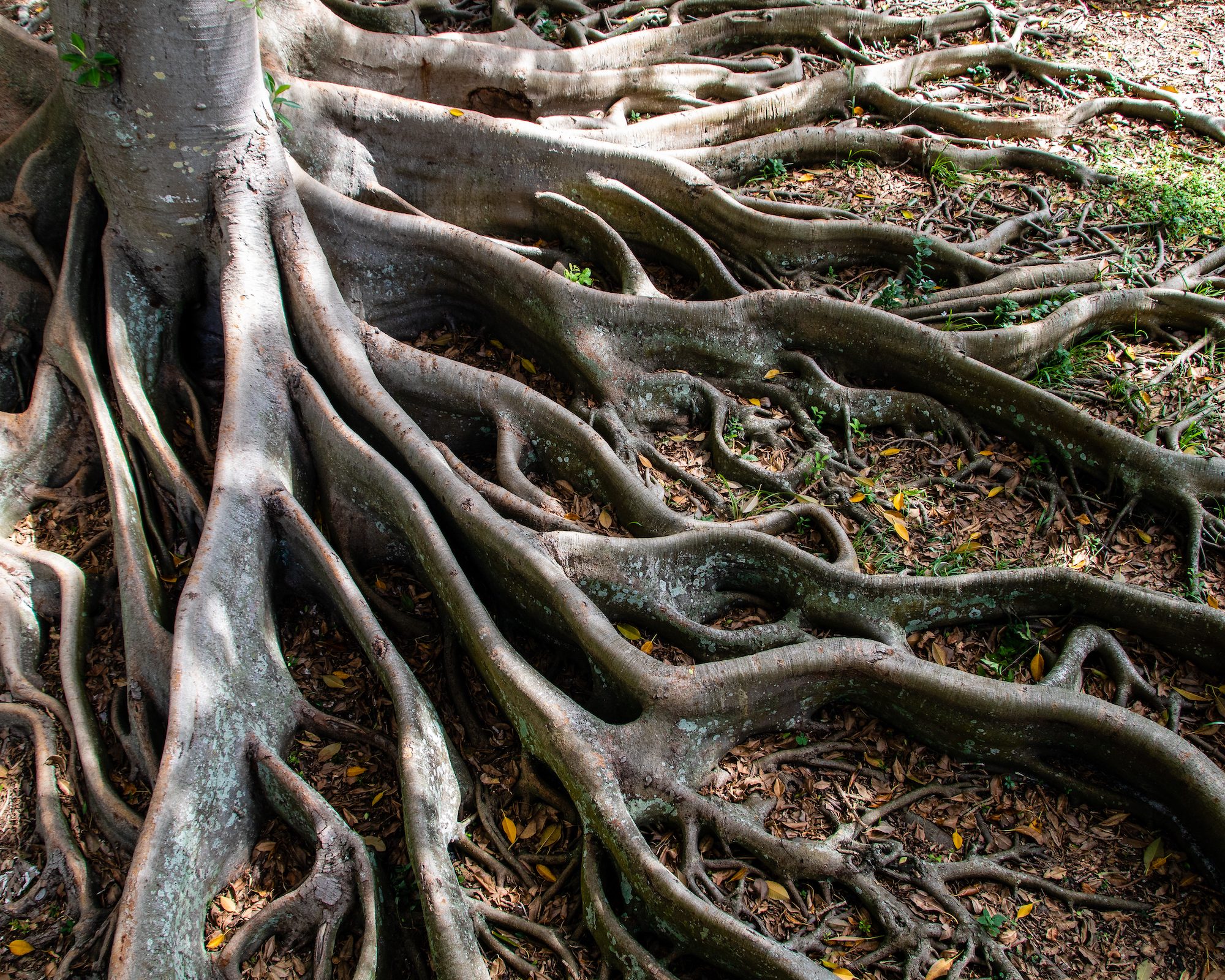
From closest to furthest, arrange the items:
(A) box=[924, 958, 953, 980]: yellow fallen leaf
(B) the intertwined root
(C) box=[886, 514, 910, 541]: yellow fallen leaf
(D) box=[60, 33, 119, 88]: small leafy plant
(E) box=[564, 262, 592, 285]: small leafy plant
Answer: (A) box=[924, 958, 953, 980]: yellow fallen leaf, (B) the intertwined root, (D) box=[60, 33, 119, 88]: small leafy plant, (C) box=[886, 514, 910, 541]: yellow fallen leaf, (E) box=[564, 262, 592, 285]: small leafy plant

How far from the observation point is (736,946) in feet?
9.37

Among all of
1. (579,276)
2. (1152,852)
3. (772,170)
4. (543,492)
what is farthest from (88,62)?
(1152,852)

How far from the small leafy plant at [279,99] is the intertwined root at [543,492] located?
0.56 ft

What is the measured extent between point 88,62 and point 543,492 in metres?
2.77

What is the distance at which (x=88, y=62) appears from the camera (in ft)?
12.4

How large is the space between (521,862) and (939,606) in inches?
83.5

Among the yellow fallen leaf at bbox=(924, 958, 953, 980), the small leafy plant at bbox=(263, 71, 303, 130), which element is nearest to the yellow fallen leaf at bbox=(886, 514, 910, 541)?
the yellow fallen leaf at bbox=(924, 958, 953, 980)

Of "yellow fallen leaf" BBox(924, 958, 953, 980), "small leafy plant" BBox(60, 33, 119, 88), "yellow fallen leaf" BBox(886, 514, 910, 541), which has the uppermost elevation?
"small leafy plant" BBox(60, 33, 119, 88)

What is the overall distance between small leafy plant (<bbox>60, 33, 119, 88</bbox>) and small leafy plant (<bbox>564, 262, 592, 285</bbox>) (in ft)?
7.97

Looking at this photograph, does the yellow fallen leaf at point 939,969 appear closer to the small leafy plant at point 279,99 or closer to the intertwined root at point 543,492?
the intertwined root at point 543,492

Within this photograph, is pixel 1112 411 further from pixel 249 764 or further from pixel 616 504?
pixel 249 764

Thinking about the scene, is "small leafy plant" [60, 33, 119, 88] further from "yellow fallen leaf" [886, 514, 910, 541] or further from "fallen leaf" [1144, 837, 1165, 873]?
"fallen leaf" [1144, 837, 1165, 873]

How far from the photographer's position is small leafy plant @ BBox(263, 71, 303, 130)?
4.45 meters

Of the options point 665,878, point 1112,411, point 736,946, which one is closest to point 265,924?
point 665,878
